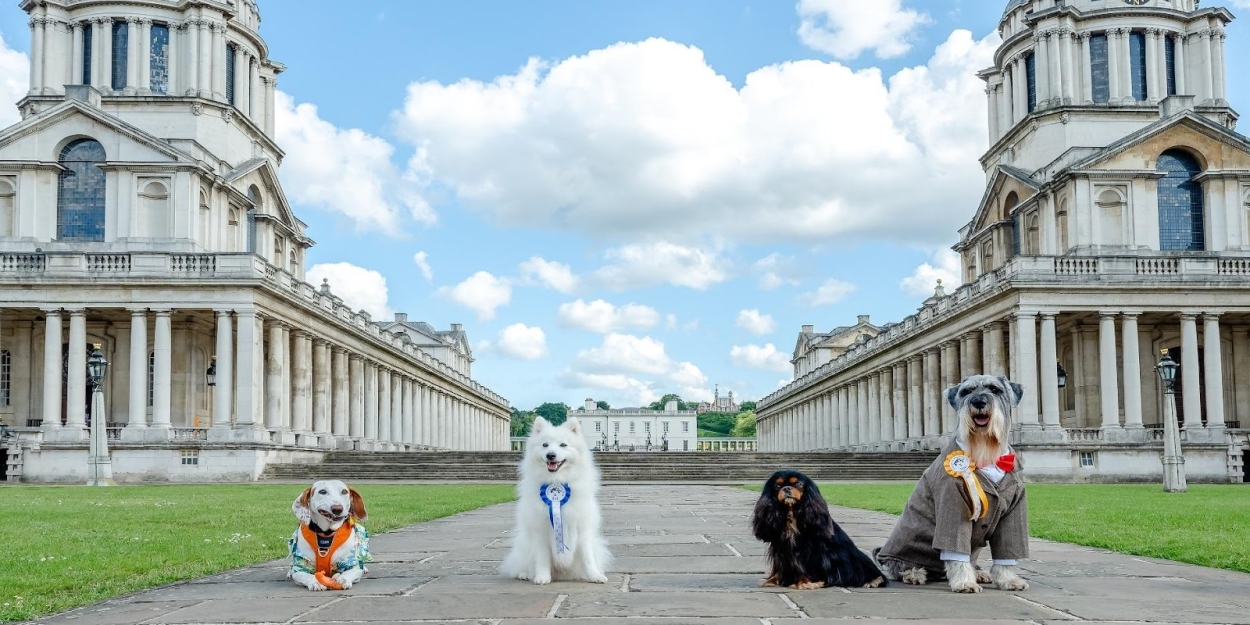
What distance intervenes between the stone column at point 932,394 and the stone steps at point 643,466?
29.8 ft

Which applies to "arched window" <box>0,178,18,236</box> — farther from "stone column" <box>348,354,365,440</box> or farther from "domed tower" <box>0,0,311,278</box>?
"stone column" <box>348,354,365,440</box>

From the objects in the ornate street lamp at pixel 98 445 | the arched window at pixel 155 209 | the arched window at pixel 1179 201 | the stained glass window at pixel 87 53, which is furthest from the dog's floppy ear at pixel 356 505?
the stained glass window at pixel 87 53

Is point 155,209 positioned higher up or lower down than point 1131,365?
higher up

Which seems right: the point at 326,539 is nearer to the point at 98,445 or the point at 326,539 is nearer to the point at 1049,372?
the point at 98,445

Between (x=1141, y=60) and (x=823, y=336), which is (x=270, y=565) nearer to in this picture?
(x=1141, y=60)

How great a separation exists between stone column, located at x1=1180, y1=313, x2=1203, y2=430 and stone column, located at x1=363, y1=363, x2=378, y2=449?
3875 centimetres

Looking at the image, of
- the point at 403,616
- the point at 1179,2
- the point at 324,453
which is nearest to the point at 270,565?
the point at 403,616

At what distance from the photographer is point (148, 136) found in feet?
165

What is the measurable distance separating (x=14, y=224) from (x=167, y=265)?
383 inches

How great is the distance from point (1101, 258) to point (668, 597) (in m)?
42.0

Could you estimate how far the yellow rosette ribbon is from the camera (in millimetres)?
9070

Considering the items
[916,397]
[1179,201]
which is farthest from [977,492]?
[916,397]

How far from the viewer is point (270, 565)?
12.1 metres

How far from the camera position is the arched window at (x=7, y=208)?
50.2 meters
